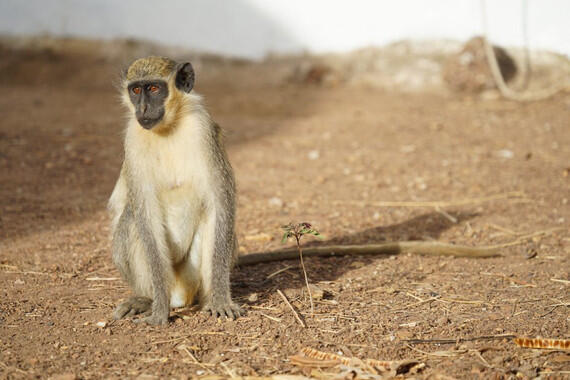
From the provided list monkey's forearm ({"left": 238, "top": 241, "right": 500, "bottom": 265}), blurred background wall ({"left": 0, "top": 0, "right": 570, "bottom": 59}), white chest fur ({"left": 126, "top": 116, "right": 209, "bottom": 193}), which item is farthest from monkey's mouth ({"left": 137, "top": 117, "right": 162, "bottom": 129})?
blurred background wall ({"left": 0, "top": 0, "right": 570, "bottom": 59})

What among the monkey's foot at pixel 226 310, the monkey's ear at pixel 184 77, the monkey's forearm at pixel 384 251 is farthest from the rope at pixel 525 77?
the monkey's foot at pixel 226 310

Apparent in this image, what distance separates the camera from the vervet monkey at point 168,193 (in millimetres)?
4391

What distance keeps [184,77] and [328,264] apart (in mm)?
1912

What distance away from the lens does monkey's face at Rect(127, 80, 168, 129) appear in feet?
14.1

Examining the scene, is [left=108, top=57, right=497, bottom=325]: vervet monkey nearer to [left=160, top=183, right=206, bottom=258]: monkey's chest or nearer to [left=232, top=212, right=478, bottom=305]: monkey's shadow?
[left=160, top=183, right=206, bottom=258]: monkey's chest

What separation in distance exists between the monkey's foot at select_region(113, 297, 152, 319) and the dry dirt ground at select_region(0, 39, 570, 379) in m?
0.12

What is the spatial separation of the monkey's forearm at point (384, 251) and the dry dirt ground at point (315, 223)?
8cm

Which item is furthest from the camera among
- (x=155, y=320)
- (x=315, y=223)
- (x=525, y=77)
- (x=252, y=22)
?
(x=252, y=22)

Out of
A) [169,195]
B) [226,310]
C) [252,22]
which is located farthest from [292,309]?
[252,22]

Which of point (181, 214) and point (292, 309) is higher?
point (181, 214)

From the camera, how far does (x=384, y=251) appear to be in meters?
5.61

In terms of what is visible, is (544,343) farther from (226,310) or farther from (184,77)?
(184,77)

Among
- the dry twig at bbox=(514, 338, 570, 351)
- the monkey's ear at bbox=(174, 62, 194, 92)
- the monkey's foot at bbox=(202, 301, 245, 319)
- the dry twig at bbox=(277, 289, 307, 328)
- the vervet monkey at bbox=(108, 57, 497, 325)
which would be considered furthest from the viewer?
the monkey's ear at bbox=(174, 62, 194, 92)

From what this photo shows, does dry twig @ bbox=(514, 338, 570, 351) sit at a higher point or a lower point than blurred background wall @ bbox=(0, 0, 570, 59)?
lower
